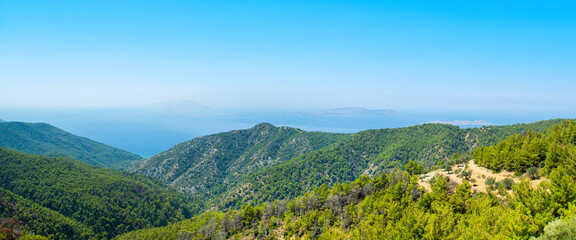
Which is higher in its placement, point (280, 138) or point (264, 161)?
point (280, 138)

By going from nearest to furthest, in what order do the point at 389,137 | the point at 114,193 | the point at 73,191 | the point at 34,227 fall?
the point at 34,227 → the point at 73,191 → the point at 114,193 → the point at 389,137

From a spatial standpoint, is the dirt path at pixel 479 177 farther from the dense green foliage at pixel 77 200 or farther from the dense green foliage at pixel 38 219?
the dense green foliage at pixel 77 200

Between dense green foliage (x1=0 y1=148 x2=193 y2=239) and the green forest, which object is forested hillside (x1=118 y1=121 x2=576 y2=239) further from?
dense green foliage (x1=0 y1=148 x2=193 y2=239)

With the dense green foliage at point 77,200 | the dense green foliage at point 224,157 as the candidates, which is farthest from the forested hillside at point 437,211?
the dense green foliage at point 224,157

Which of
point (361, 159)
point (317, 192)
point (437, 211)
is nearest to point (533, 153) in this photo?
point (437, 211)

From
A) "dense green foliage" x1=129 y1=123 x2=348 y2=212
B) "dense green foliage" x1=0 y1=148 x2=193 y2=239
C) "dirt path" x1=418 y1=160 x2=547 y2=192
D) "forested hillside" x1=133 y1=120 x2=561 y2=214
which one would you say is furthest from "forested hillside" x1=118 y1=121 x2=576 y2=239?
"dense green foliage" x1=129 y1=123 x2=348 y2=212

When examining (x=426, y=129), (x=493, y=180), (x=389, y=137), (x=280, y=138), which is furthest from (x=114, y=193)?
(x=426, y=129)

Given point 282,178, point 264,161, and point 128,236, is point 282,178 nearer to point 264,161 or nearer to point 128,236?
point 264,161
